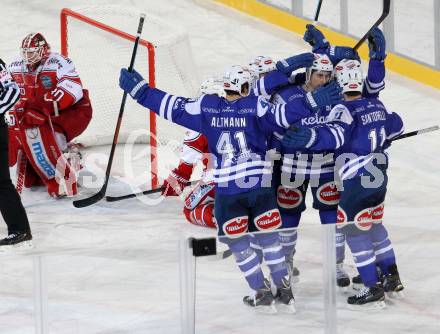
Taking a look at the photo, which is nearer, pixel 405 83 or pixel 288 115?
pixel 288 115

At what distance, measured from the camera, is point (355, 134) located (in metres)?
5.55

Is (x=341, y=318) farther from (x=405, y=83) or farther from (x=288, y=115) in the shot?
(x=405, y=83)

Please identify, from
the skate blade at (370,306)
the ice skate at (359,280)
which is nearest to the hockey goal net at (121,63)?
the ice skate at (359,280)

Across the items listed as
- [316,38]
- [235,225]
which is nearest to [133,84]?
[235,225]

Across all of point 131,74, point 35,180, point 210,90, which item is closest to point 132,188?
point 35,180

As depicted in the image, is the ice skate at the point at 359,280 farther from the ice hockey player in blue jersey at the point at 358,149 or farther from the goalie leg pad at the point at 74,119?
the goalie leg pad at the point at 74,119

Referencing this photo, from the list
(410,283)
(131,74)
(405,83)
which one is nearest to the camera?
(410,283)

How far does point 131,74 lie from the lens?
18.6 ft

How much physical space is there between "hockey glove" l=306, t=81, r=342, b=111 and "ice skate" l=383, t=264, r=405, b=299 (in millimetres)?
675

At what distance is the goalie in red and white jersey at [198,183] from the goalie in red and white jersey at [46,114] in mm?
687

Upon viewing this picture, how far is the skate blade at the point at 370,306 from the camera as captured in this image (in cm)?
493

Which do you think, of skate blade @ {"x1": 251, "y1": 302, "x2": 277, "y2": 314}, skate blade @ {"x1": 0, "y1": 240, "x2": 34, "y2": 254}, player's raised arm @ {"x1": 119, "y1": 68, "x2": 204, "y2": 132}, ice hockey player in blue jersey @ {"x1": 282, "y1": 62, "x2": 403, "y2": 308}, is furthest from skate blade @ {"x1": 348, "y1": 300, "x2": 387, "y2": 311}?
skate blade @ {"x1": 0, "y1": 240, "x2": 34, "y2": 254}

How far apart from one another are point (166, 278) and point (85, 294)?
28 cm

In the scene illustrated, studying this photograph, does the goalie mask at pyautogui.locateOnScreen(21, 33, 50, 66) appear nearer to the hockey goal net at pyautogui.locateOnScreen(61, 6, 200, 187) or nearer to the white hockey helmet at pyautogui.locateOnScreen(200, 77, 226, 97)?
the hockey goal net at pyautogui.locateOnScreen(61, 6, 200, 187)
